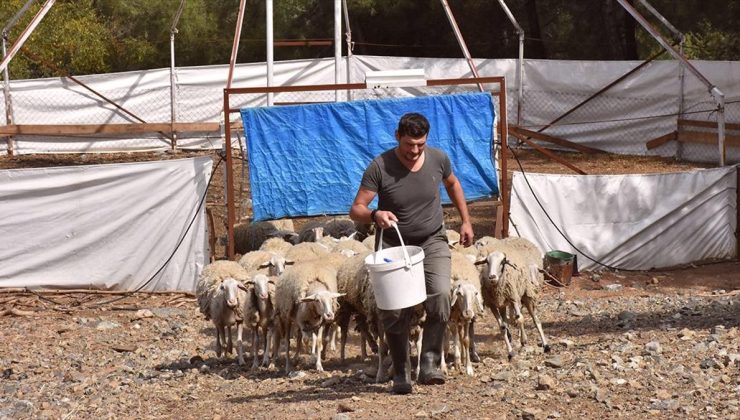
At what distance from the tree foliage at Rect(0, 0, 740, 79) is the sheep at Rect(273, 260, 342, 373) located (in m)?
16.7

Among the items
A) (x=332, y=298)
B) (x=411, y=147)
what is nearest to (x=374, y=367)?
(x=332, y=298)

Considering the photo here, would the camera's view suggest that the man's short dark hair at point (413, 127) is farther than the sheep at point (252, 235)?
No

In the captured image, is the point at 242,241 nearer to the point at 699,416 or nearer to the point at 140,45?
the point at 699,416

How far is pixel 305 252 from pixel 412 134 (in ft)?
14.4

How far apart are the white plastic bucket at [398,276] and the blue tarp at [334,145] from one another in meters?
6.11

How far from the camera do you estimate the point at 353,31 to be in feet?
95.6

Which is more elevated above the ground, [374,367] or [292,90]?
[292,90]

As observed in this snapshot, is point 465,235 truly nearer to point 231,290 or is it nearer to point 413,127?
point 413,127

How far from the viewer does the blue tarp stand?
1425cm

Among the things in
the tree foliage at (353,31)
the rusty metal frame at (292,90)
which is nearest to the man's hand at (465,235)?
Result: the rusty metal frame at (292,90)

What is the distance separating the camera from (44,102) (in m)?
24.3

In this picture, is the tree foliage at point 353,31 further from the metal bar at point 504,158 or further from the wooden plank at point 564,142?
the metal bar at point 504,158

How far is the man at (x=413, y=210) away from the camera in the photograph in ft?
27.3

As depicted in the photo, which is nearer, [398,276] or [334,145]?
[398,276]
